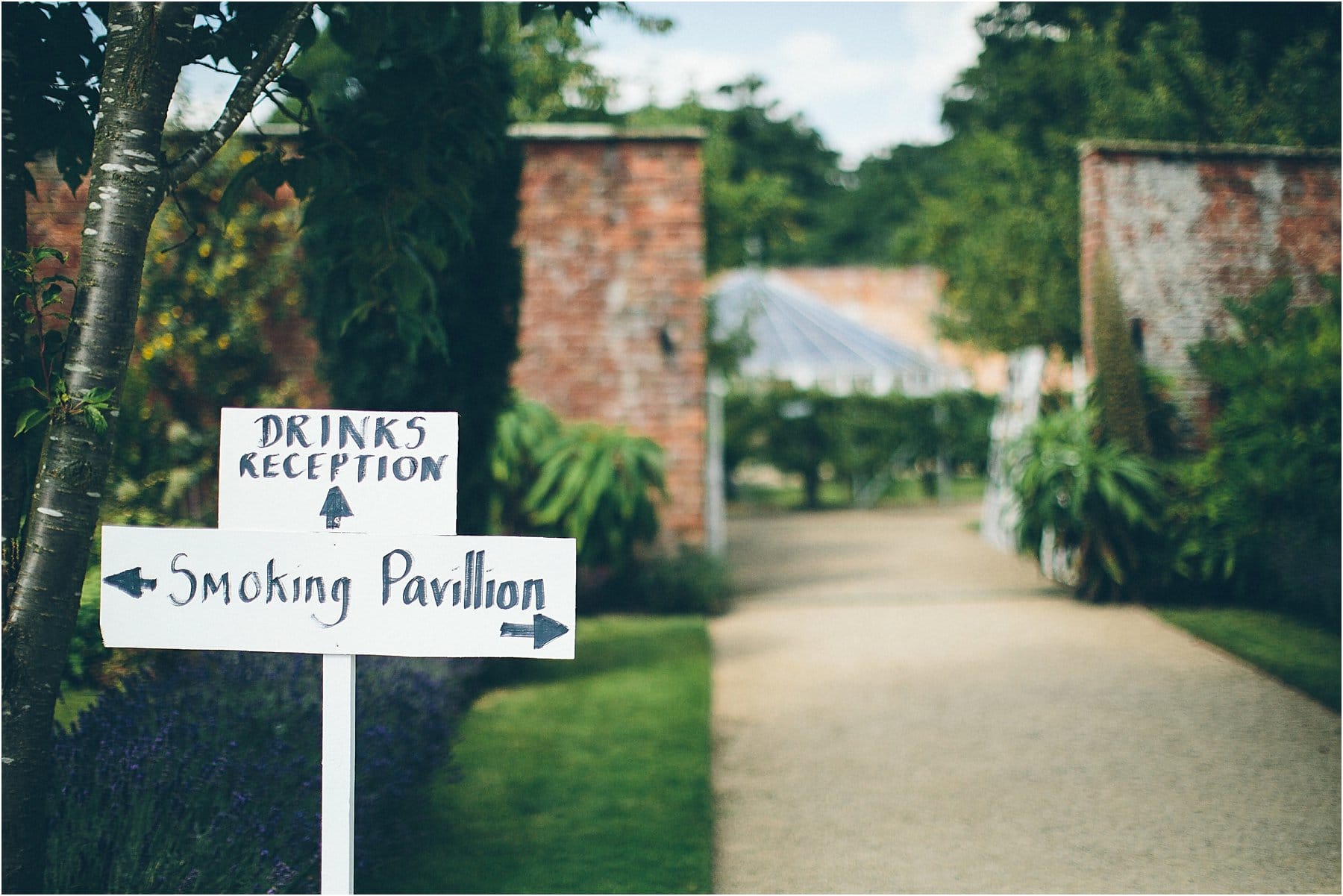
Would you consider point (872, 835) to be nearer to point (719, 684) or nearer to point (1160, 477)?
point (719, 684)

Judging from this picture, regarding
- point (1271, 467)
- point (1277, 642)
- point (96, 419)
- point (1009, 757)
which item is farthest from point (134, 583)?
point (1277, 642)

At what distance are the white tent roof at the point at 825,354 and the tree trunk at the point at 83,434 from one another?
601 inches

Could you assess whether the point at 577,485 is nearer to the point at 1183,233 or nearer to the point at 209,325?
the point at 209,325

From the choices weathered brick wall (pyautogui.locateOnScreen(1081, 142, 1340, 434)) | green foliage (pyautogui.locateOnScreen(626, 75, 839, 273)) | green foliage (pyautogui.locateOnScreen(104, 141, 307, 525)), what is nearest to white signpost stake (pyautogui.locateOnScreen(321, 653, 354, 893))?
green foliage (pyautogui.locateOnScreen(104, 141, 307, 525))

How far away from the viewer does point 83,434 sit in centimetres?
290

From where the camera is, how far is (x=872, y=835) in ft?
14.8

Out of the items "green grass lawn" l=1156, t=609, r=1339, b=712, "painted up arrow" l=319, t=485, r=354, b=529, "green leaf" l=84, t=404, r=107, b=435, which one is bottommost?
"green grass lawn" l=1156, t=609, r=1339, b=712

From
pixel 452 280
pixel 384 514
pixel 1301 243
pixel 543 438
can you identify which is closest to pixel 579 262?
pixel 543 438

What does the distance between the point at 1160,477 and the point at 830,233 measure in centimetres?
3524

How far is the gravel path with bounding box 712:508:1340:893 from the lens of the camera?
164 inches

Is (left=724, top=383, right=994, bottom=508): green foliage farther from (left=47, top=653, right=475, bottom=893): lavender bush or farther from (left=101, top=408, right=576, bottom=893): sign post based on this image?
(left=101, top=408, right=576, bottom=893): sign post

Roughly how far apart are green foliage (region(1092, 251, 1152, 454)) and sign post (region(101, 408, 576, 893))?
718 centimetres

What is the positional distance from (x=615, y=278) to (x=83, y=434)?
6.98 metres

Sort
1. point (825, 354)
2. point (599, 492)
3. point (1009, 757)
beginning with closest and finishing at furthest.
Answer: point (1009, 757), point (599, 492), point (825, 354)
